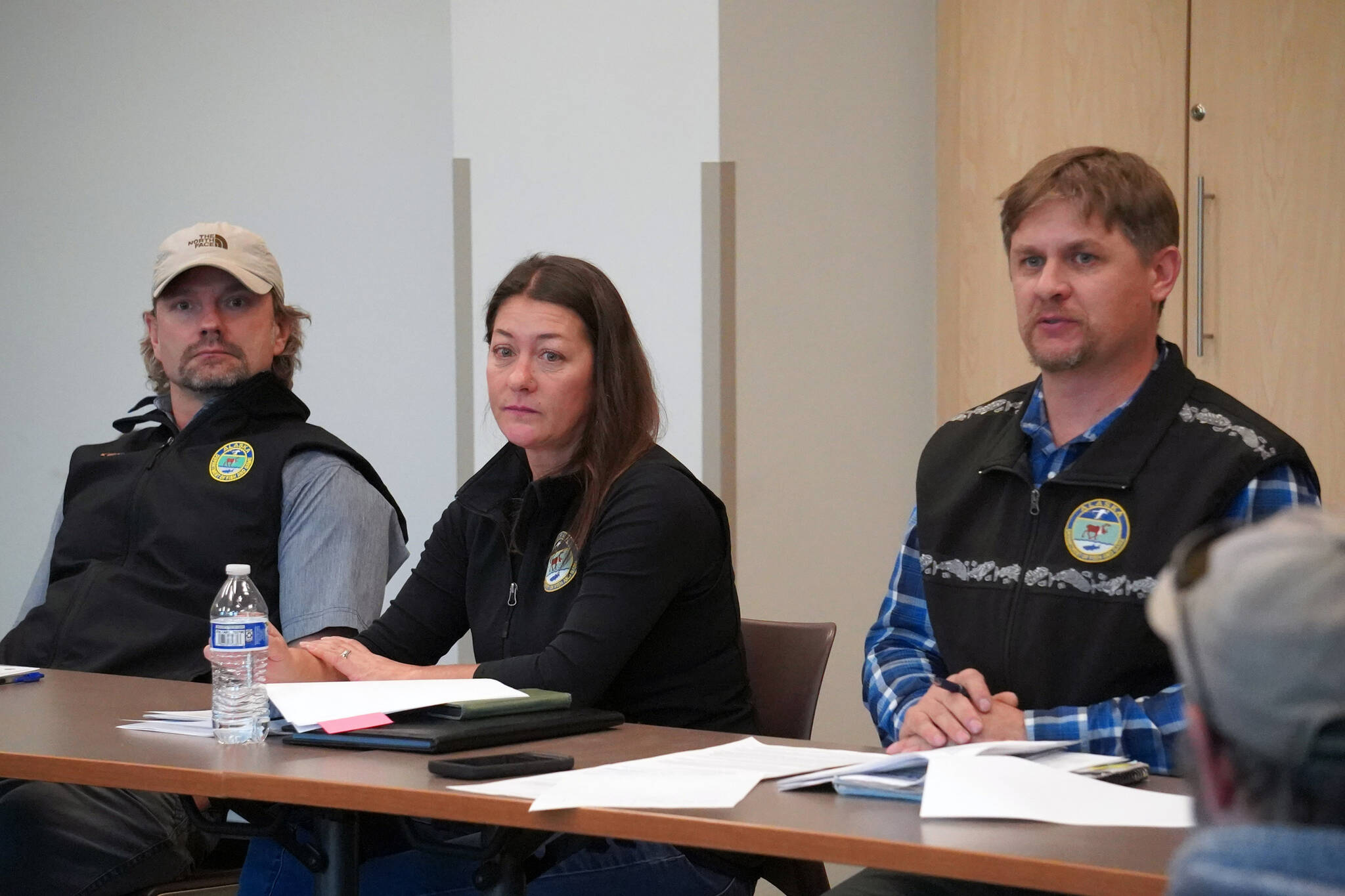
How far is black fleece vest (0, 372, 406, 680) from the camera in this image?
97.9 inches

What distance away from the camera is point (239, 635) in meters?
1.70

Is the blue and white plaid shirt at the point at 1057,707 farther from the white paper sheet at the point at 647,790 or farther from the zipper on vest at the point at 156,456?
the zipper on vest at the point at 156,456

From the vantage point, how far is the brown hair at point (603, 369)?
2193 millimetres

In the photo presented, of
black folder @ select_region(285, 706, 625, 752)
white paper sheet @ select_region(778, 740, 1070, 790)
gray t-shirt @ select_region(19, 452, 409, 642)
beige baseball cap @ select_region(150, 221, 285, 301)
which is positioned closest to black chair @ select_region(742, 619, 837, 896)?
black folder @ select_region(285, 706, 625, 752)

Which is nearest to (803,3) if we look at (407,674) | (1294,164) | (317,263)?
(1294,164)

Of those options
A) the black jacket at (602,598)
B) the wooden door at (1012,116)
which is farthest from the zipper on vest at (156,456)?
the wooden door at (1012,116)

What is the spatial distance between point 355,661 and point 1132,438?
1.16m

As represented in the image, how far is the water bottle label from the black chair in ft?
2.57

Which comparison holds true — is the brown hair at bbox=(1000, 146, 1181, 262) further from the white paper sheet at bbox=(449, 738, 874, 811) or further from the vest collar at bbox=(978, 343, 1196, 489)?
the white paper sheet at bbox=(449, 738, 874, 811)

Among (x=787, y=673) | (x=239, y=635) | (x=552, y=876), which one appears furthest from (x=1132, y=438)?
(x=239, y=635)

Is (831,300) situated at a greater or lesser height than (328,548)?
greater

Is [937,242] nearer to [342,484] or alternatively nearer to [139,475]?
[342,484]

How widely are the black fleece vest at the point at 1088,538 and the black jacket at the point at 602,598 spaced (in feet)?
1.10

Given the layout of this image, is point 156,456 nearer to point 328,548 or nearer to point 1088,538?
point 328,548
